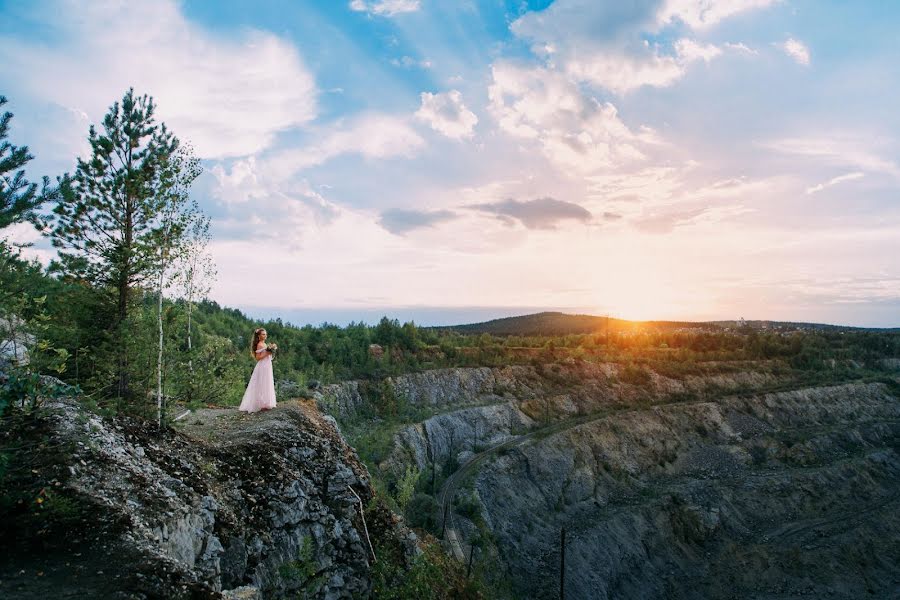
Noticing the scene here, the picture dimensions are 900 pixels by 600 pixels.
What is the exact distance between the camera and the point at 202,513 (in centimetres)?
877

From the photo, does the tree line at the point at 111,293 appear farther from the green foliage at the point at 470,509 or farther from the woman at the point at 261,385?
→ the green foliage at the point at 470,509

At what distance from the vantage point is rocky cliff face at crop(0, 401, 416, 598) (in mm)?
6270

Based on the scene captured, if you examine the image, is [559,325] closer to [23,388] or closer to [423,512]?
[423,512]

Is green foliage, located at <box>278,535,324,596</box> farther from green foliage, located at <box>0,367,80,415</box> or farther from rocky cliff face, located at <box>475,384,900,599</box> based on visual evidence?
rocky cliff face, located at <box>475,384,900,599</box>

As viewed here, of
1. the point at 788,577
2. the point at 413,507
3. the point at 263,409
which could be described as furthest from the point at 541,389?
the point at 263,409

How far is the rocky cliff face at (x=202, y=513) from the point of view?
20.6 feet

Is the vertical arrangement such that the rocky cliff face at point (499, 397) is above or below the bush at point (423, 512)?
above

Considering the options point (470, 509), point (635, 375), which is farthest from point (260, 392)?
point (635, 375)

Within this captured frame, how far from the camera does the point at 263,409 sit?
15.6 metres

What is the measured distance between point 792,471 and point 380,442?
136ft

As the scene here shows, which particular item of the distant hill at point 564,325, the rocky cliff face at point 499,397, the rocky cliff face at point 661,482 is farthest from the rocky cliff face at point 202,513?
the distant hill at point 564,325

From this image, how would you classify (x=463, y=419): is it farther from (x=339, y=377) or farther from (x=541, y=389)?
(x=541, y=389)

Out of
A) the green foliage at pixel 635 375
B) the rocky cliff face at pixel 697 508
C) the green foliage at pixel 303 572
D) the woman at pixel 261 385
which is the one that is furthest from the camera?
the green foliage at pixel 635 375

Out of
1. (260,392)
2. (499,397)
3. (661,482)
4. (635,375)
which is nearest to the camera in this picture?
(260,392)
